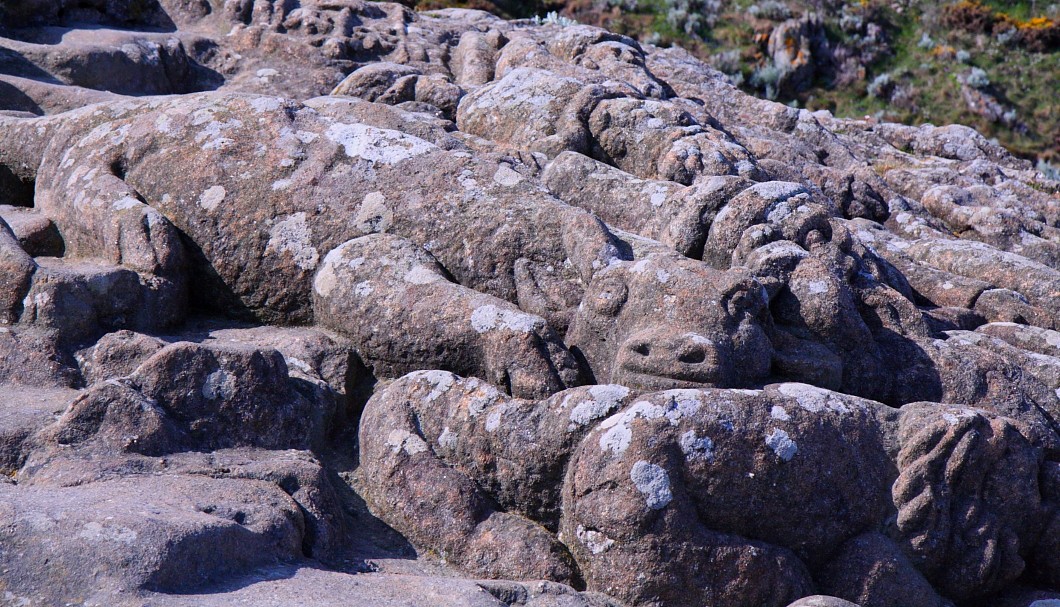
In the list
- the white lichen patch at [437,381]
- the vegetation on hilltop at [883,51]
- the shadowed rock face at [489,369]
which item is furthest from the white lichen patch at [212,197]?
the vegetation on hilltop at [883,51]

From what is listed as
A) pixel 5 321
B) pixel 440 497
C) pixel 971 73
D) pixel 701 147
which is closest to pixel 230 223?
pixel 5 321

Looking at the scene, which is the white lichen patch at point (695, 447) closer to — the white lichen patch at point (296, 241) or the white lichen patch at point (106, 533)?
the white lichen patch at point (106, 533)

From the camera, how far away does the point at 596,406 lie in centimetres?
575

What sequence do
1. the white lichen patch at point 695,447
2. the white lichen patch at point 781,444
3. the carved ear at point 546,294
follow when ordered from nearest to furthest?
the white lichen patch at point 695,447
the white lichen patch at point 781,444
the carved ear at point 546,294

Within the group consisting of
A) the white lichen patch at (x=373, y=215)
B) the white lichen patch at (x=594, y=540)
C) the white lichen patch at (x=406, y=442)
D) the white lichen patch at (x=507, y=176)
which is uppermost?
the white lichen patch at (x=507, y=176)

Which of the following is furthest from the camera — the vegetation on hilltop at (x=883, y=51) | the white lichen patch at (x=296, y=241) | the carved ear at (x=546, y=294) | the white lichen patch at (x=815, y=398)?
the vegetation on hilltop at (x=883, y=51)

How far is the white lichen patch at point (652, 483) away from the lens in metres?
5.34

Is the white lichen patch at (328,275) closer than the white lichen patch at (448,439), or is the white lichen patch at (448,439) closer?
the white lichen patch at (448,439)

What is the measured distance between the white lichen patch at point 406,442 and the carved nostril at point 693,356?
5.91ft

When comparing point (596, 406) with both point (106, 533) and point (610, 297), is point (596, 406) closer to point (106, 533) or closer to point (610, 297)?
point (610, 297)

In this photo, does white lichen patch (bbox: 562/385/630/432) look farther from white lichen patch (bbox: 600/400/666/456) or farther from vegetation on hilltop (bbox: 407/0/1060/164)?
vegetation on hilltop (bbox: 407/0/1060/164)

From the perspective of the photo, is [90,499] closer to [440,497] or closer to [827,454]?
[440,497]

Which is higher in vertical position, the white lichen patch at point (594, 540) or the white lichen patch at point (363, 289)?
the white lichen patch at point (363, 289)

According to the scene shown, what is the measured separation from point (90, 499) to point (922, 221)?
9840 millimetres
